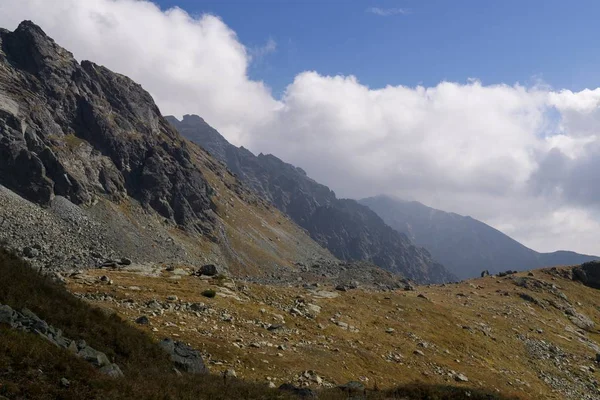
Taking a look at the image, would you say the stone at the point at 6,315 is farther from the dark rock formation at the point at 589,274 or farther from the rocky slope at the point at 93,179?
the dark rock formation at the point at 589,274

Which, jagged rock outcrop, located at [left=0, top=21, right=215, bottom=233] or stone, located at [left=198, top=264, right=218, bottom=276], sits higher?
jagged rock outcrop, located at [left=0, top=21, right=215, bottom=233]

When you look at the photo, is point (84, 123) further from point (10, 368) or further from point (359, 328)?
point (10, 368)

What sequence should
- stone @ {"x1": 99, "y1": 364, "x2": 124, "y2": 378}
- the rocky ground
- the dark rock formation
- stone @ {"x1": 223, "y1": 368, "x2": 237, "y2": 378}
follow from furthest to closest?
the dark rock formation → the rocky ground → stone @ {"x1": 223, "y1": 368, "x2": 237, "y2": 378} → stone @ {"x1": 99, "y1": 364, "x2": 124, "y2": 378}

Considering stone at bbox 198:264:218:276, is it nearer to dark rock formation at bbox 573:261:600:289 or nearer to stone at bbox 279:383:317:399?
stone at bbox 279:383:317:399

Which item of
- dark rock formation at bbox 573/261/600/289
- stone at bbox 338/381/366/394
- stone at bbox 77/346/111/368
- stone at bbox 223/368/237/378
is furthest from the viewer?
dark rock formation at bbox 573/261/600/289

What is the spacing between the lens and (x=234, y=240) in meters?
176

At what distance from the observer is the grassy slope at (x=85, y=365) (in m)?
12.8

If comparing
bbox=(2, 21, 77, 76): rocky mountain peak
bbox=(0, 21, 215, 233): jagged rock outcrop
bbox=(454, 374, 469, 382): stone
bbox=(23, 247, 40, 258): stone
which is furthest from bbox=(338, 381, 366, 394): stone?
bbox=(2, 21, 77, 76): rocky mountain peak

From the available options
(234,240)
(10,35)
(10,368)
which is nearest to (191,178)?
(234,240)

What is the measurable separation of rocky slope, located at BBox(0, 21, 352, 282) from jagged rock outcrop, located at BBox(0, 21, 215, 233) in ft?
1.26

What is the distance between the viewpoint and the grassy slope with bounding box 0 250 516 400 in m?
12.8

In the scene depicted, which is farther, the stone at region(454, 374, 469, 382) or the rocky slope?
the rocky slope

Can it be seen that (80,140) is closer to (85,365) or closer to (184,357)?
(184,357)

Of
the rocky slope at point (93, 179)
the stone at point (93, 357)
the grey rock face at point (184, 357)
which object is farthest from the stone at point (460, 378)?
the rocky slope at point (93, 179)
